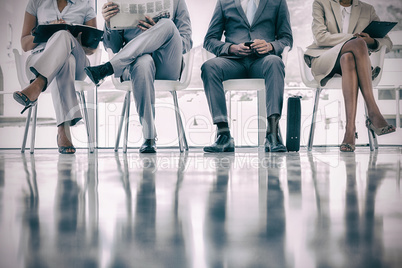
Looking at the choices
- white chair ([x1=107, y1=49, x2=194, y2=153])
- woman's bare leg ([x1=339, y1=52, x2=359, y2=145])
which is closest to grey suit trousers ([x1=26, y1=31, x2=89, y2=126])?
white chair ([x1=107, y1=49, x2=194, y2=153])

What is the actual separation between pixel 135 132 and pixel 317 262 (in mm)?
3824

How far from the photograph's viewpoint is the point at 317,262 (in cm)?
22

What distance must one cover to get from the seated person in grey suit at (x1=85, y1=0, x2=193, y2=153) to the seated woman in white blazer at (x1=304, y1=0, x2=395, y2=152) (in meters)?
0.87

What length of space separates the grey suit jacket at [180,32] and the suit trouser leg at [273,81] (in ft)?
1.59

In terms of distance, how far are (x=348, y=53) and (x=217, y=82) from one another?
2.52 ft

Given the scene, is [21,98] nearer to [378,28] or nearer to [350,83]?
[350,83]

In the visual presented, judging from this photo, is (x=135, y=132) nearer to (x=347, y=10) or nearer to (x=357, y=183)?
(x=347, y=10)

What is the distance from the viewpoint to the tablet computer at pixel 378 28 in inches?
83.8

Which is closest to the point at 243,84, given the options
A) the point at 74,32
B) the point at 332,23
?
the point at 332,23

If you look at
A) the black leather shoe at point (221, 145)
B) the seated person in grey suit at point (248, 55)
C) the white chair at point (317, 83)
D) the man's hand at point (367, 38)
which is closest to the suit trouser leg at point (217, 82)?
the seated person in grey suit at point (248, 55)

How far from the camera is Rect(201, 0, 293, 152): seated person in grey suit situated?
1.96 metres

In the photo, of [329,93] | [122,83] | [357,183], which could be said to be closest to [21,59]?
[122,83]

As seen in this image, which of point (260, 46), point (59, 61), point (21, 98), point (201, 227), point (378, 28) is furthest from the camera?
point (378, 28)

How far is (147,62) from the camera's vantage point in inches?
76.0
